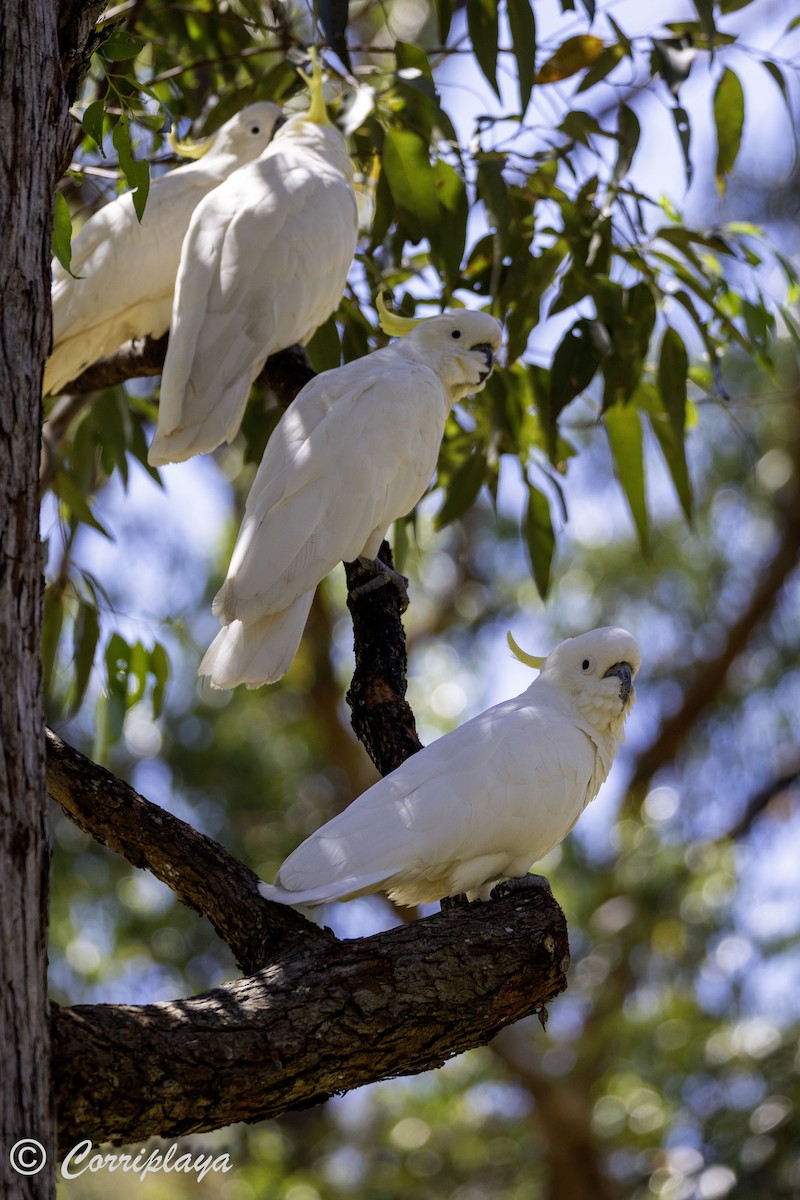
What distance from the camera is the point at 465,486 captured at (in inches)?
103

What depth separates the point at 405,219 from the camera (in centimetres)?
226

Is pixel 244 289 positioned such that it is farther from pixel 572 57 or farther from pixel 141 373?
pixel 572 57

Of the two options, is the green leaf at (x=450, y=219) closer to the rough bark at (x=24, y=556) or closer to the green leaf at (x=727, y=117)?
the green leaf at (x=727, y=117)

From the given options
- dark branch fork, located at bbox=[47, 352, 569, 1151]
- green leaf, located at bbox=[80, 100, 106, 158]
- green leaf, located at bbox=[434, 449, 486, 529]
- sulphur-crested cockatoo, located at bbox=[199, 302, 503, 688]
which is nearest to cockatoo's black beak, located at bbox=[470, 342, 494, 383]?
sulphur-crested cockatoo, located at bbox=[199, 302, 503, 688]

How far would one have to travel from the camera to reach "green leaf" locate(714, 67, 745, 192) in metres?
2.45

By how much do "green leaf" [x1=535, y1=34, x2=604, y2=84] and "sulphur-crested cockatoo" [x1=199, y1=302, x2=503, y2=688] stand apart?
0.63m

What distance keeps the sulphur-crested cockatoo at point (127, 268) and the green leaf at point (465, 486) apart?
26.0 inches

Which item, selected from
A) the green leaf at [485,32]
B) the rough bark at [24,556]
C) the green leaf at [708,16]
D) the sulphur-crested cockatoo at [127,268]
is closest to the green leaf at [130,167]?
the rough bark at [24,556]

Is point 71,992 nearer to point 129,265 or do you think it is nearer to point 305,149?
point 129,265

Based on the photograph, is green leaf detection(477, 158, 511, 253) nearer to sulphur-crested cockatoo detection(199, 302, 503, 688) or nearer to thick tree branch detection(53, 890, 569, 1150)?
sulphur-crested cockatoo detection(199, 302, 503, 688)

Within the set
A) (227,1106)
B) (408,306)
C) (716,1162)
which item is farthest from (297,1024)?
(716,1162)

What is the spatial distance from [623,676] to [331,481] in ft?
1.65

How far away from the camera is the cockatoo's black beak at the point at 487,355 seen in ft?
7.13

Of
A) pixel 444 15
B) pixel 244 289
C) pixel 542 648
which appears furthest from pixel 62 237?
pixel 542 648
